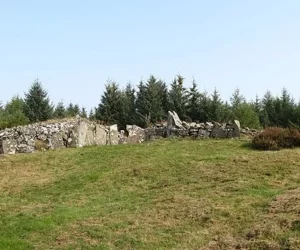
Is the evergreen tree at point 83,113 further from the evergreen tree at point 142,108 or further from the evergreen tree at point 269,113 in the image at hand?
the evergreen tree at point 269,113

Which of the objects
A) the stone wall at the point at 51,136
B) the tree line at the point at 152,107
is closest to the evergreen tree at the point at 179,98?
the tree line at the point at 152,107

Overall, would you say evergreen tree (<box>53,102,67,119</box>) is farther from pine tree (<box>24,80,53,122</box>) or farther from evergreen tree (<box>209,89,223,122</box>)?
evergreen tree (<box>209,89,223,122</box>)

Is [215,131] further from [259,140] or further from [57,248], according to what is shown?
[57,248]

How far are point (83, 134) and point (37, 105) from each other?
14.2 meters

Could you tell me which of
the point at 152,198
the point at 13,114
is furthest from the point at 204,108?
the point at 152,198

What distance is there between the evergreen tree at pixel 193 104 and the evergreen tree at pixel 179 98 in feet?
1.05

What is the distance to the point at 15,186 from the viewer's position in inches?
500

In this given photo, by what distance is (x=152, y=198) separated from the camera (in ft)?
34.9

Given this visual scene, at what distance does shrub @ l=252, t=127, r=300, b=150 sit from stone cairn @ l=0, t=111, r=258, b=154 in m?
3.01

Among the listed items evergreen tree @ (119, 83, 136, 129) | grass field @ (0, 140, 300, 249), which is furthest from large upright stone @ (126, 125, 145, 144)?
evergreen tree @ (119, 83, 136, 129)

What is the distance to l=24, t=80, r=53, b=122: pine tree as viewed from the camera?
3142 centimetres

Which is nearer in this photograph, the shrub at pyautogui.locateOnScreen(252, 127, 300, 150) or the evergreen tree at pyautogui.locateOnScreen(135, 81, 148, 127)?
the shrub at pyautogui.locateOnScreen(252, 127, 300, 150)

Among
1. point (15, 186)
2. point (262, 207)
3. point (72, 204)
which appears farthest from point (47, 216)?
point (262, 207)

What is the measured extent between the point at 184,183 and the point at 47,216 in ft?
12.9
